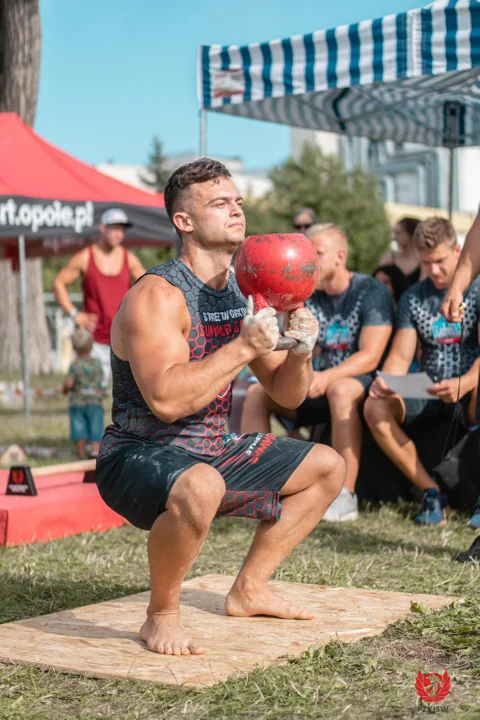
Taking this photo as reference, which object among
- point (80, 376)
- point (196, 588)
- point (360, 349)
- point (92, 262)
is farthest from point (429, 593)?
point (92, 262)

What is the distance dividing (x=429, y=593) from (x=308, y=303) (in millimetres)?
2861

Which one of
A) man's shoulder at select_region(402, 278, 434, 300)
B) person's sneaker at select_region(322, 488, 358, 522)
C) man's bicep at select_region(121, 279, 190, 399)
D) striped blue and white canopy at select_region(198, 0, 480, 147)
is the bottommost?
person's sneaker at select_region(322, 488, 358, 522)

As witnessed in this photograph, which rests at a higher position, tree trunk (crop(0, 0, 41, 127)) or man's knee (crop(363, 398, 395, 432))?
tree trunk (crop(0, 0, 41, 127))

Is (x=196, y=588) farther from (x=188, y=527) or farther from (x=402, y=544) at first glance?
(x=402, y=544)

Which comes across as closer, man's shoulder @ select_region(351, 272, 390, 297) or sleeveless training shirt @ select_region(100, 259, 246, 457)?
sleeveless training shirt @ select_region(100, 259, 246, 457)

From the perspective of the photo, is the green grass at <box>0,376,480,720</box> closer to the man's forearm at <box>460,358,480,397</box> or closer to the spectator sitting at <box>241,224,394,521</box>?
the spectator sitting at <box>241,224,394,521</box>

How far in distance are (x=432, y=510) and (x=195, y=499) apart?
3.14 m

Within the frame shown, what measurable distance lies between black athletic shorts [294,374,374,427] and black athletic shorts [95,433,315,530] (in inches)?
108

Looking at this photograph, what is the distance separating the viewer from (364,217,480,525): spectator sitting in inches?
244

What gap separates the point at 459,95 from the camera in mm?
9078

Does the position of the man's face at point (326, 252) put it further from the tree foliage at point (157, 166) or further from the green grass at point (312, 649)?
the tree foliage at point (157, 166)

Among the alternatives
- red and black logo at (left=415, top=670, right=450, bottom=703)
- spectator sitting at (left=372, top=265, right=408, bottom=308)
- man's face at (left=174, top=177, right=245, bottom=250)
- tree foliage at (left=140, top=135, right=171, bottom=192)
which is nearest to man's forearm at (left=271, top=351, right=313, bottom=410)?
man's face at (left=174, top=177, right=245, bottom=250)

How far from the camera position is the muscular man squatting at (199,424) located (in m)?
3.42

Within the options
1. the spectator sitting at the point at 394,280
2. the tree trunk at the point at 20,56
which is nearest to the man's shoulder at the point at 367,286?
the spectator sitting at the point at 394,280
